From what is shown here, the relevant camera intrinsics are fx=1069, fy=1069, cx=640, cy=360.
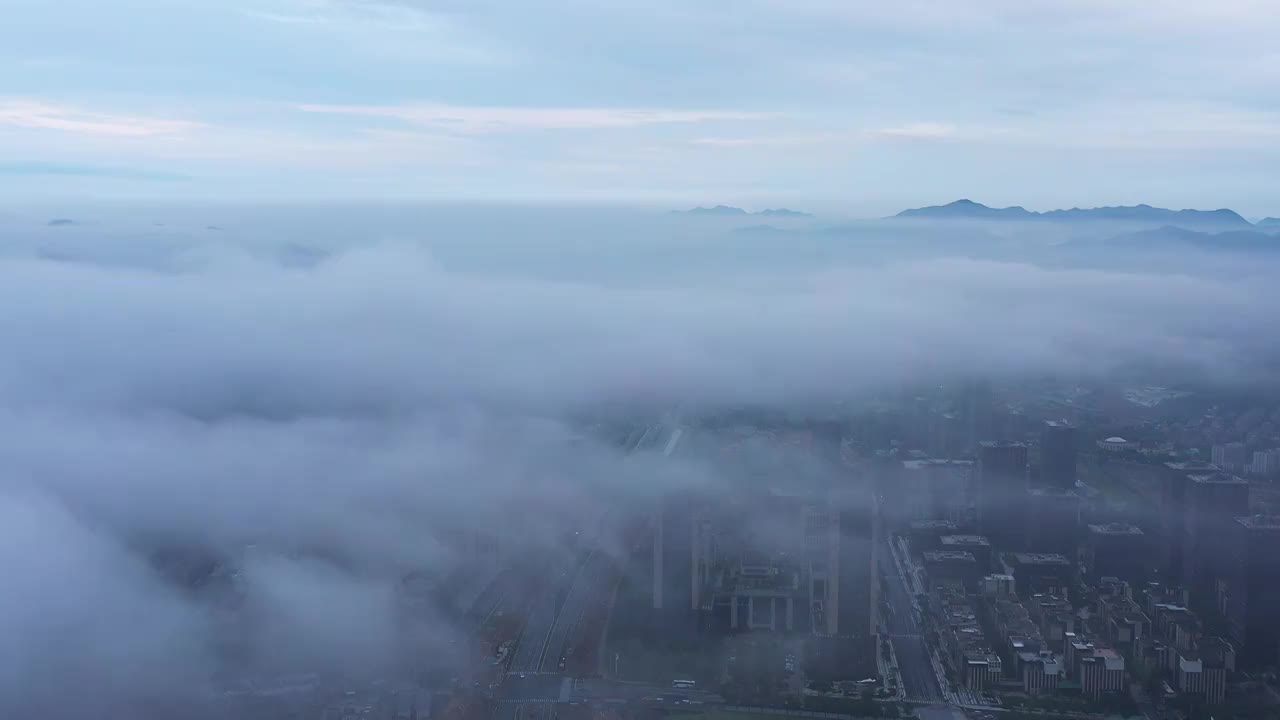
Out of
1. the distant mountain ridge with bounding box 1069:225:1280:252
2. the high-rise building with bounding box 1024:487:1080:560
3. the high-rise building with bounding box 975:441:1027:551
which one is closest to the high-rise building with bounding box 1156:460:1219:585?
the high-rise building with bounding box 1024:487:1080:560

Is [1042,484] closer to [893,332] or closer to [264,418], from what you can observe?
[893,332]

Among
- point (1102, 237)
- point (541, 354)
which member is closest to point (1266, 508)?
point (541, 354)

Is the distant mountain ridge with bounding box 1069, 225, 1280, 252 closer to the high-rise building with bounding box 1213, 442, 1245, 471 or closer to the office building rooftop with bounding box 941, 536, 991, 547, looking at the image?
the high-rise building with bounding box 1213, 442, 1245, 471

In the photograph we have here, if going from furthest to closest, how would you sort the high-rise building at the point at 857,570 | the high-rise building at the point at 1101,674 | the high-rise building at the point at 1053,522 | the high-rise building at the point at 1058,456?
the high-rise building at the point at 1058,456 → the high-rise building at the point at 1053,522 → the high-rise building at the point at 857,570 → the high-rise building at the point at 1101,674

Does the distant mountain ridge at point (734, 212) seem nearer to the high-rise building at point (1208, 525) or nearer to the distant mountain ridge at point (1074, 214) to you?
the distant mountain ridge at point (1074, 214)

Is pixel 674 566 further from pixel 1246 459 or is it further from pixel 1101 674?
pixel 1246 459

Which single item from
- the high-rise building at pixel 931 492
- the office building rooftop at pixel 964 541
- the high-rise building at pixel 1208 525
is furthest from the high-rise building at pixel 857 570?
the high-rise building at pixel 1208 525
